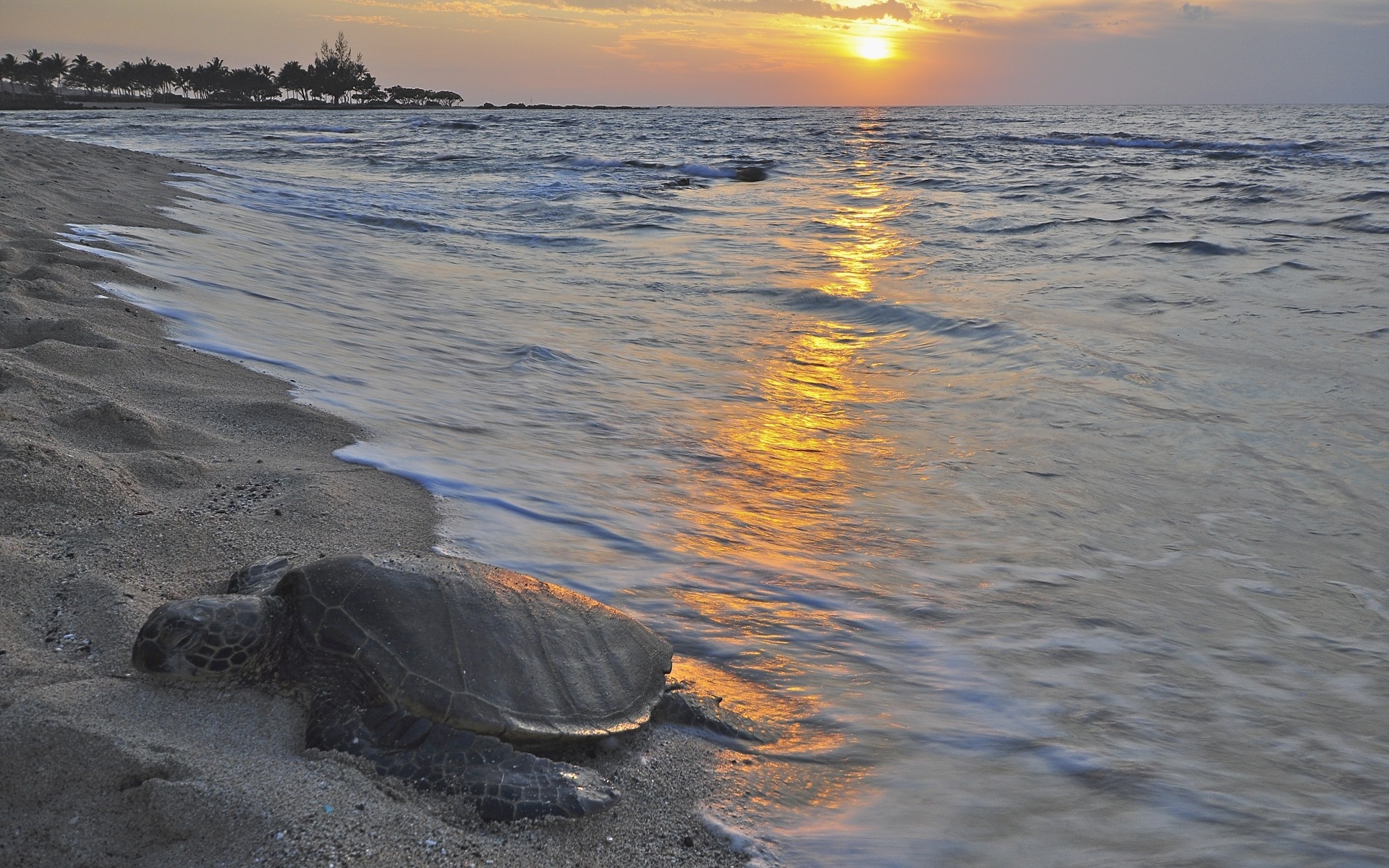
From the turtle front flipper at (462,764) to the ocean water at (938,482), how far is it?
0.42 m

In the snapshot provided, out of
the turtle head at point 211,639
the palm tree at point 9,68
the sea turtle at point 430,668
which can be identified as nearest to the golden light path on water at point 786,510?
the sea turtle at point 430,668

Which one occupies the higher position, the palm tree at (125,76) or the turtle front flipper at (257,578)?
the palm tree at (125,76)

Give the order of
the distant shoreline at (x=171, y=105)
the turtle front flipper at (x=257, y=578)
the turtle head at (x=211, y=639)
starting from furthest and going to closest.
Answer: the distant shoreline at (x=171, y=105) < the turtle front flipper at (x=257, y=578) < the turtle head at (x=211, y=639)

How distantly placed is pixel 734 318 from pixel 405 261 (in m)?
4.46

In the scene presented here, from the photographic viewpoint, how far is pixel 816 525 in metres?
4.24

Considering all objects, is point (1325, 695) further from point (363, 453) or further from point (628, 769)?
point (363, 453)

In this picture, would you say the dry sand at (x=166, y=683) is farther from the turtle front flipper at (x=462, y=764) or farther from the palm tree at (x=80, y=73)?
the palm tree at (x=80, y=73)

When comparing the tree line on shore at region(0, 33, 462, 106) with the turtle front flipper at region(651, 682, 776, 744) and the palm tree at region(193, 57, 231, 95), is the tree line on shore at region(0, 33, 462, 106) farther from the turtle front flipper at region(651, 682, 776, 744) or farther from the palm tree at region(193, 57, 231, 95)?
the turtle front flipper at region(651, 682, 776, 744)

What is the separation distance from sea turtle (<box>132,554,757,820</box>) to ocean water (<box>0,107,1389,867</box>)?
470mm

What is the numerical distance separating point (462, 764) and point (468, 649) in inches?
12.2

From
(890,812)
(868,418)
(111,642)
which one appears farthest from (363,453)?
(868,418)

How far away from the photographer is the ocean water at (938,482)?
2.59 m

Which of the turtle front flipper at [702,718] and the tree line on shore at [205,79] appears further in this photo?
the tree line on shore at [205,79]

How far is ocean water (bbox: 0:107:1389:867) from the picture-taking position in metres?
2.59
